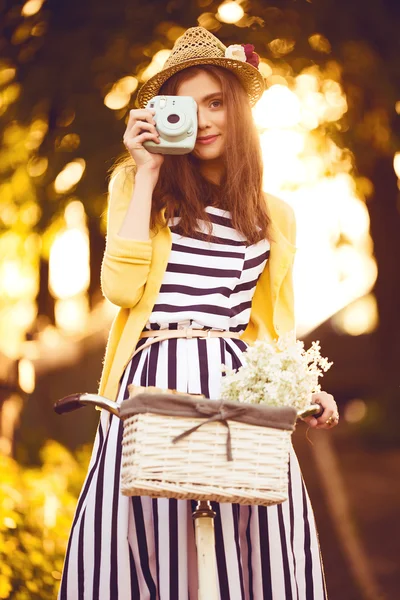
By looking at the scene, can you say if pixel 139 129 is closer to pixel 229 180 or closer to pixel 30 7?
pixel 229 180

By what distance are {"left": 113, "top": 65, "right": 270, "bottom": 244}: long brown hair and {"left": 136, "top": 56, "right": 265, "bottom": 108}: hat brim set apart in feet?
0.05

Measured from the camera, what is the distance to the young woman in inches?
68.9

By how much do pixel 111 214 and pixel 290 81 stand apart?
2.07 metres

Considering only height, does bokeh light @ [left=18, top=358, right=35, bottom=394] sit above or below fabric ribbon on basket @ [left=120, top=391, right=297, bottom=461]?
above

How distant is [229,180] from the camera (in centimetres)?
207

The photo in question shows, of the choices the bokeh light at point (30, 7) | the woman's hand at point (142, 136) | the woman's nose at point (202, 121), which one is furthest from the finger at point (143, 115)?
the bokeh light at point (30, 7)

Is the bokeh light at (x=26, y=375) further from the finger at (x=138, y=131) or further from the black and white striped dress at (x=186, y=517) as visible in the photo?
the finger at (x=138, y=131)

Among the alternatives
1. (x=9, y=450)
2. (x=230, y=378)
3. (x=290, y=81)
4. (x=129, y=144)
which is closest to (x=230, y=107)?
(x=129, y=144)

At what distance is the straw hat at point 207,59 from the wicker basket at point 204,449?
0.95 metres

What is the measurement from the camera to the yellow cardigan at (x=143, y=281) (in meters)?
1.82

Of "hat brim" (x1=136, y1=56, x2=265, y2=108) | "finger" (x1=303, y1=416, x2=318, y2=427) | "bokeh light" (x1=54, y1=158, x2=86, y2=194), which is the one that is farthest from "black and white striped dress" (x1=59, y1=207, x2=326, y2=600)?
"bokeh light" (x1=54, y1=158, x2=86, y2=194)

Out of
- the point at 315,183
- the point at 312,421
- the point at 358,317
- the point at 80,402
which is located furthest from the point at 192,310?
the point at 358,317

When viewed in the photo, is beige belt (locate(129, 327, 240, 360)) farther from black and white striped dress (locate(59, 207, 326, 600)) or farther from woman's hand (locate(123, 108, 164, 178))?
woman's hand (locate(123, 108, 164, 178))

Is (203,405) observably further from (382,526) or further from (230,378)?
(382,526)
